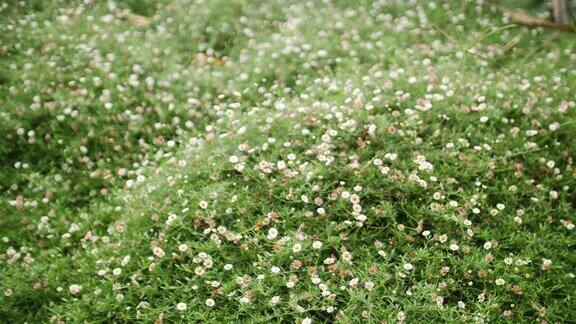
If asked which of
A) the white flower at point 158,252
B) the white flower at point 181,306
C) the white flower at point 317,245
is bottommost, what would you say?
the white flower at point 181,306

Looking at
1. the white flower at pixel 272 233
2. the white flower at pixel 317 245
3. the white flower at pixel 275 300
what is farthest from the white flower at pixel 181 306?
the white flower at pixel 317 245

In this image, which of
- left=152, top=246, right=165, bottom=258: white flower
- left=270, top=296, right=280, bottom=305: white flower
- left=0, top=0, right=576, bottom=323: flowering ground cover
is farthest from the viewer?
left=152, top=246, right=165, bottom=258: white flower

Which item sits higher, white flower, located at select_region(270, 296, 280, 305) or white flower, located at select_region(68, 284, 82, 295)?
white flower, located at select_region(270, 296, 280, 305)

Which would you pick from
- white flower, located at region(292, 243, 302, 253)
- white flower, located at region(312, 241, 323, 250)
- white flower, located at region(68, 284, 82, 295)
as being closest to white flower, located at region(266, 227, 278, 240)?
white flower, located at region(292, 243, 302, 253)

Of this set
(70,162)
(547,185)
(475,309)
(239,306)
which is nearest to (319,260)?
(239,306)

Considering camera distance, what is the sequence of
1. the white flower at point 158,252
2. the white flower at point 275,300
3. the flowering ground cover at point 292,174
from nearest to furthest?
the white flower at point 275,300, the flowering ground cover at point 292,174, the white flower at point 158,252

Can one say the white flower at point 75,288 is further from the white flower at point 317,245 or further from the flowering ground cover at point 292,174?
the white flower at point 317,245

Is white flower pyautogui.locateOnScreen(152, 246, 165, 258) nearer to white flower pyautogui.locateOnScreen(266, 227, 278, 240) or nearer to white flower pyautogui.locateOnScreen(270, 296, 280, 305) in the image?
white flower pyautogui.locateOnScreen(266, 227, 278, 240)

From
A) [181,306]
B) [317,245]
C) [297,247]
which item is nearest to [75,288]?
[181,306]

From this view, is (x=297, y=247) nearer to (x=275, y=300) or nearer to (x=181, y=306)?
(x=275, y=300)
